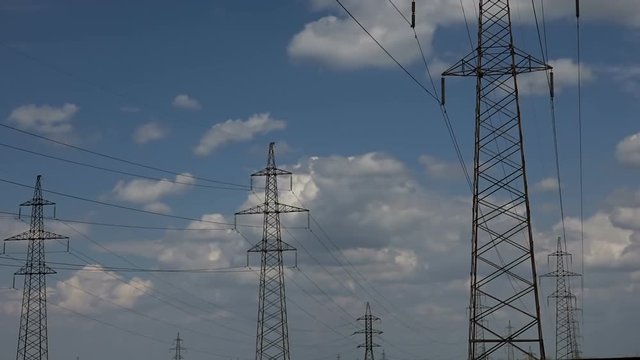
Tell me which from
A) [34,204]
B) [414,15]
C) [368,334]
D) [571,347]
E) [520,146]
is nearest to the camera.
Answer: [414,15]

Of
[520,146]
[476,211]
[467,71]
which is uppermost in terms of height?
[467,71]

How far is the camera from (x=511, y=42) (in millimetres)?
52344

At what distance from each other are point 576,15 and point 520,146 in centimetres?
858

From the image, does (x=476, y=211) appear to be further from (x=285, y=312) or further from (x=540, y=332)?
(x=285, y=312)

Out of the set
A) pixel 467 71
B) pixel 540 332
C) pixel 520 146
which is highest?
pixel 467 71

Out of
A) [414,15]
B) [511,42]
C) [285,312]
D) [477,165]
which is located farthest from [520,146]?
[285,312]

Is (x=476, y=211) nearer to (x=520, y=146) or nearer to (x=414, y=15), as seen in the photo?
(x=520, y=146)

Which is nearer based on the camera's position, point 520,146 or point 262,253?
point 520,146

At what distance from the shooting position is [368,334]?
453 feet

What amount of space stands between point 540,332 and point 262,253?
45.4 m

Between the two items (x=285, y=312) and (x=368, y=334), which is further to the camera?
(x=368, y=334)

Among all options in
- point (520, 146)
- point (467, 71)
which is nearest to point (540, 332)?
point (520, 146)

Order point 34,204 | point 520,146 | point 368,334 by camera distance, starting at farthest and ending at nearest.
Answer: point 368,334
point 34,204
point 520,146

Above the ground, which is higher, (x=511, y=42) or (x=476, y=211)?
(x=511, y=42)
